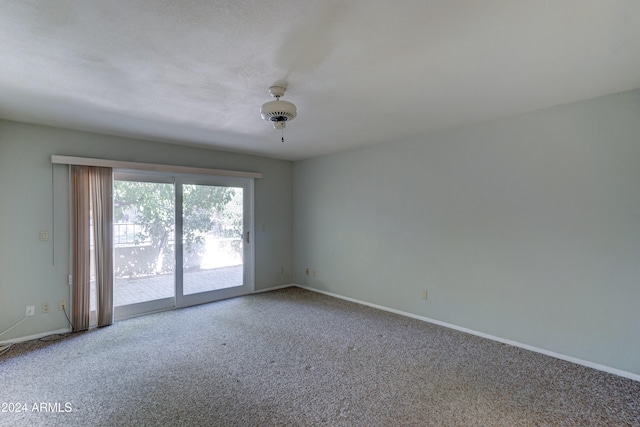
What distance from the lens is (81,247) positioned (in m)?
3.64

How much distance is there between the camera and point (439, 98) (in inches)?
107

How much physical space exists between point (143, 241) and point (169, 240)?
0.34 metres

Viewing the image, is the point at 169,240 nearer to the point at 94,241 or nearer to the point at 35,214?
the point at 94,241

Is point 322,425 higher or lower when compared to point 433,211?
lower

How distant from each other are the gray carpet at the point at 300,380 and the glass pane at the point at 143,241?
605 mm

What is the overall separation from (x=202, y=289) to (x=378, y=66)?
Answer: 4153 mm

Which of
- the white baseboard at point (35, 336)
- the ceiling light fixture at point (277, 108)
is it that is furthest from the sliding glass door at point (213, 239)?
the ceiling light fixture at point (277, 108)

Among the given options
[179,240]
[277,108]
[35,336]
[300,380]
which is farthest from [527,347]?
[35,336]

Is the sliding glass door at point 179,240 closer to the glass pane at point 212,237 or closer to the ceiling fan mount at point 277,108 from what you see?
the glass pane at point 212,237

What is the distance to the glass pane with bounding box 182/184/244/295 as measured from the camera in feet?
15.2

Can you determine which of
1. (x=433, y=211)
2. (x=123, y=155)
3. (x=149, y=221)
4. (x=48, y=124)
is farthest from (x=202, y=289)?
A: (x=433, y=211)

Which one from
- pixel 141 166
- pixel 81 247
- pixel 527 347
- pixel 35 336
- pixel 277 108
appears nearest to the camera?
pixel 277 108

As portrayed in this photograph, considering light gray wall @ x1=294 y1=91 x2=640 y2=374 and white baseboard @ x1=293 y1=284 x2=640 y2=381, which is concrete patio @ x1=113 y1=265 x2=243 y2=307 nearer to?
light gray wall @ x1=294 y1=91 x2=640 y2=374

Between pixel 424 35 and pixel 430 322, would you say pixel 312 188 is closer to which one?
pixel 430 322
